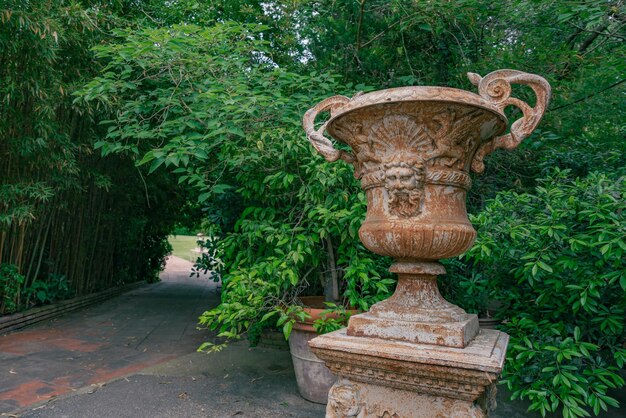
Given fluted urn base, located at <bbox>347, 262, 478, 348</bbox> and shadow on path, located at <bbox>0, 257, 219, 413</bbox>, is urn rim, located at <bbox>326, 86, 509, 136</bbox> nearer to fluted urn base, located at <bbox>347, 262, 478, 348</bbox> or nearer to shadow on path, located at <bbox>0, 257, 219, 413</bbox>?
fluted urn base, located at <bbox>347, 262, 478, 348</bbox>

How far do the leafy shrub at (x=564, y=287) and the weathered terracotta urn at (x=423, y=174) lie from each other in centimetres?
64

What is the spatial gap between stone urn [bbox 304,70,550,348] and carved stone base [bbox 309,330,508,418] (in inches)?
3.7

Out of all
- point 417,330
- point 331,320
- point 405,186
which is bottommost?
point 331,320

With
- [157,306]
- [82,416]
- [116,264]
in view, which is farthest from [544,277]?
[116,264]

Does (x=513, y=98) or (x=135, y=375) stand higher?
(x=513, y=98)

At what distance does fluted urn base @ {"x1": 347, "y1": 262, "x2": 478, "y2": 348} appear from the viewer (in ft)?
5.12

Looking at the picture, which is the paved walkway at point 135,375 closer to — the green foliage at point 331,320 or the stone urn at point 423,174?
the green foliage at point 331,320

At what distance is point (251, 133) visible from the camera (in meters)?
3.04

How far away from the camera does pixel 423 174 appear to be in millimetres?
1611

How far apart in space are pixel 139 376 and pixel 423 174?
2870 mm

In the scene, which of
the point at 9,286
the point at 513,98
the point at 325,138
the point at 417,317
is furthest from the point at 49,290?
the point at 513,98

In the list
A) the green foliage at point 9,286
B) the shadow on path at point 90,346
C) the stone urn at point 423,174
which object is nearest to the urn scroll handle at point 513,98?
the stone urn at point 423,174

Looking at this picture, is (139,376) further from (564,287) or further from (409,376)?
(564,287)

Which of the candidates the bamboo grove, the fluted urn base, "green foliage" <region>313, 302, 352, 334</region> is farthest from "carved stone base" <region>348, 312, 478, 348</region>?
the bamboo grove
